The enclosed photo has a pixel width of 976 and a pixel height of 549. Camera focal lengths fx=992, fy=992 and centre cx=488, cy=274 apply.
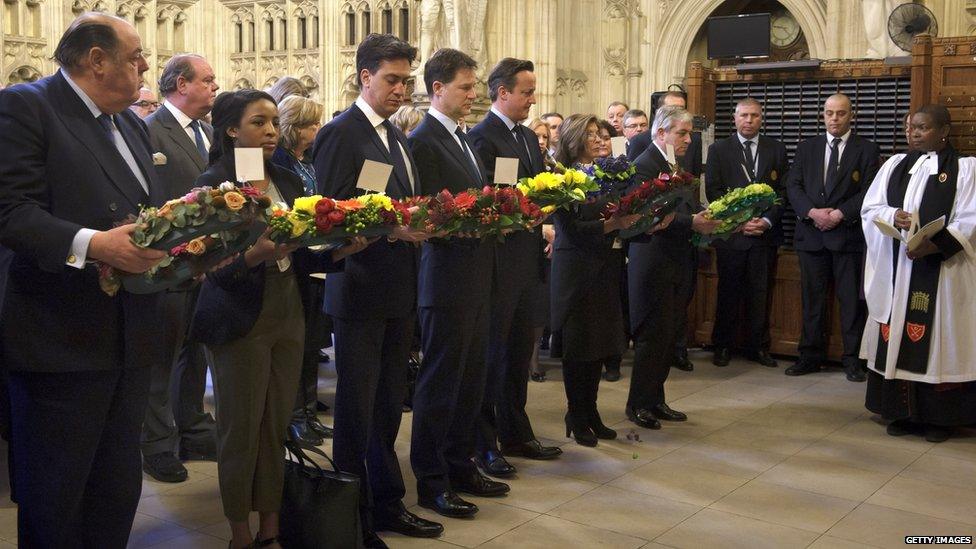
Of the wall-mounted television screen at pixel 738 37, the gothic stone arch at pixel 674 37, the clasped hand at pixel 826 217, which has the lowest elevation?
the clasped hand at pixel 826 217

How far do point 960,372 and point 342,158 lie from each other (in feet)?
11.7

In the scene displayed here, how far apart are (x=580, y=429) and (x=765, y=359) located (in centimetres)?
261

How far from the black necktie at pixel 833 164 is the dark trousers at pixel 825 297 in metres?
0.47

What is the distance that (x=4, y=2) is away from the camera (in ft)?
39.8

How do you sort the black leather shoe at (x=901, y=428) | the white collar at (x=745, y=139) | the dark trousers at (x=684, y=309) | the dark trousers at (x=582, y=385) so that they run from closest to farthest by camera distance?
the dark trousers at (x=582, y=385)
the black leather shoe at (x=901, y=428)
the dark trousers at (x=684, y=309)
the white collar at (x=745, y=139)

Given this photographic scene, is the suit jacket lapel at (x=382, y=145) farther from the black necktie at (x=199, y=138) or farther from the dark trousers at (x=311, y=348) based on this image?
the dark trousers at (x=311, y=348)

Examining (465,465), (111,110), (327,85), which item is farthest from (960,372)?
(327,85)

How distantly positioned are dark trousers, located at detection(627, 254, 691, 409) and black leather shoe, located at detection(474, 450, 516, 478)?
1162 millimetres

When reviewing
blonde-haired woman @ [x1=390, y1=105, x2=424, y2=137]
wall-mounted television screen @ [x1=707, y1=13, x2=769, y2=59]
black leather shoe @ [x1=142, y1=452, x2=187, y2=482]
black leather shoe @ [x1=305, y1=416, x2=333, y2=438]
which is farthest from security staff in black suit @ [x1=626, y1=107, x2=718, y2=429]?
wall-mounted television screen @ [x1=707, y1=13, x2=769, y2=59]

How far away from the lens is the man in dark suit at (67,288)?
7.82 feet

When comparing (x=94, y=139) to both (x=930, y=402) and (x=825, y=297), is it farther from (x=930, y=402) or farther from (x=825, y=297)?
(x=825, y=297)

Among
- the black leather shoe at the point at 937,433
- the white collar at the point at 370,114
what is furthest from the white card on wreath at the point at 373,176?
the black leather shoe at the point at 937,433

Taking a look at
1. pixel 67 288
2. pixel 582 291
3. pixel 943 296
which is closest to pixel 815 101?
pixel 943 296

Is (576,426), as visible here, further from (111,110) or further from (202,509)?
(111,110)
